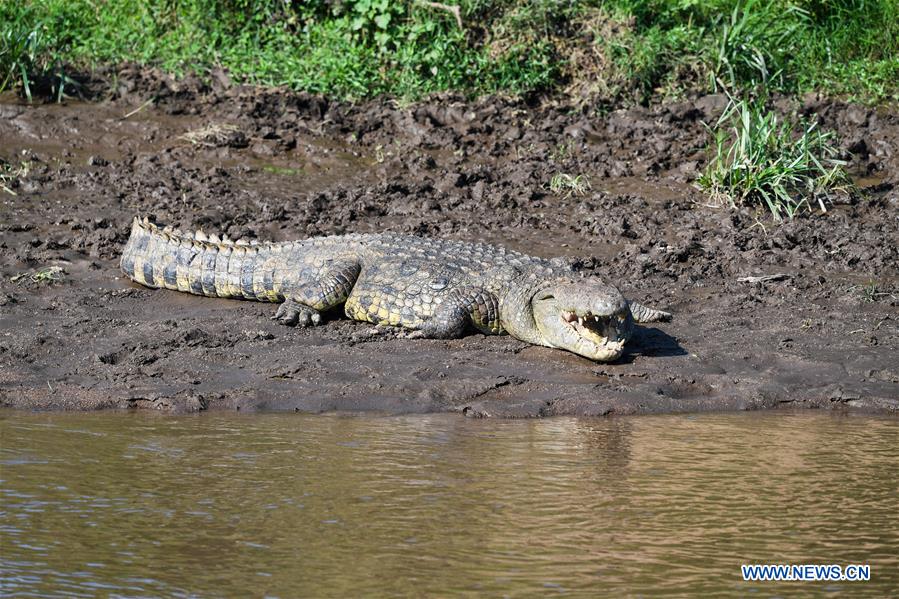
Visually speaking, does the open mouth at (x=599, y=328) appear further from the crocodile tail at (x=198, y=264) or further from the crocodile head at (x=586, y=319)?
the crocodile tail at (x=198, y=264)

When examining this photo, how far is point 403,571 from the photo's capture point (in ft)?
11.5

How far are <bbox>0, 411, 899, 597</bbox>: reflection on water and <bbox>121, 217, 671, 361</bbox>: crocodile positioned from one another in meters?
0.96

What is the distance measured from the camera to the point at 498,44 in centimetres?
1090

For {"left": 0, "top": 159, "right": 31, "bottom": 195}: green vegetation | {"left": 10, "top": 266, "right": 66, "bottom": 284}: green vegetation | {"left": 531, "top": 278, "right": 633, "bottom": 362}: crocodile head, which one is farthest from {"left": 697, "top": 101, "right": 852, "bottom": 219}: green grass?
{"left": 0, "top": 159, "right": 31, "bottom": 195}: green vegetation

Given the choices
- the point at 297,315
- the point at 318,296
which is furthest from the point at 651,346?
the point at 297,315

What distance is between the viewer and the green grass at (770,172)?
338 inches

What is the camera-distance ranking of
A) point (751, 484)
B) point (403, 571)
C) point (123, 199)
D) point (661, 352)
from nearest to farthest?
point (403, 571) < point (751, 484) < point (661, 352) < point (123, 199)

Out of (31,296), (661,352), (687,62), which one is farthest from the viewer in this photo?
(687,62)

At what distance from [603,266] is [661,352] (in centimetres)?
162

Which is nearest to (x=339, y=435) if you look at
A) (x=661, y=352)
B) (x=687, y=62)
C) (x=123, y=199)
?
(x=661, y=352)

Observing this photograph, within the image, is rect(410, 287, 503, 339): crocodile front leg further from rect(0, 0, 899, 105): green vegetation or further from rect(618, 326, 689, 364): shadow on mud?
rect(0, 0, 899, 105): green vegetation

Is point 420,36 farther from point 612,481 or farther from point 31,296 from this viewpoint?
point 612,481

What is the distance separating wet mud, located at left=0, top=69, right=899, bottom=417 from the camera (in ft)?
18.9

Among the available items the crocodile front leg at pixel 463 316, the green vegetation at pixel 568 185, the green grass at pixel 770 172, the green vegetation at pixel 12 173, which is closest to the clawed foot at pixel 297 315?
the crocodile front leg at pixel 463 316
